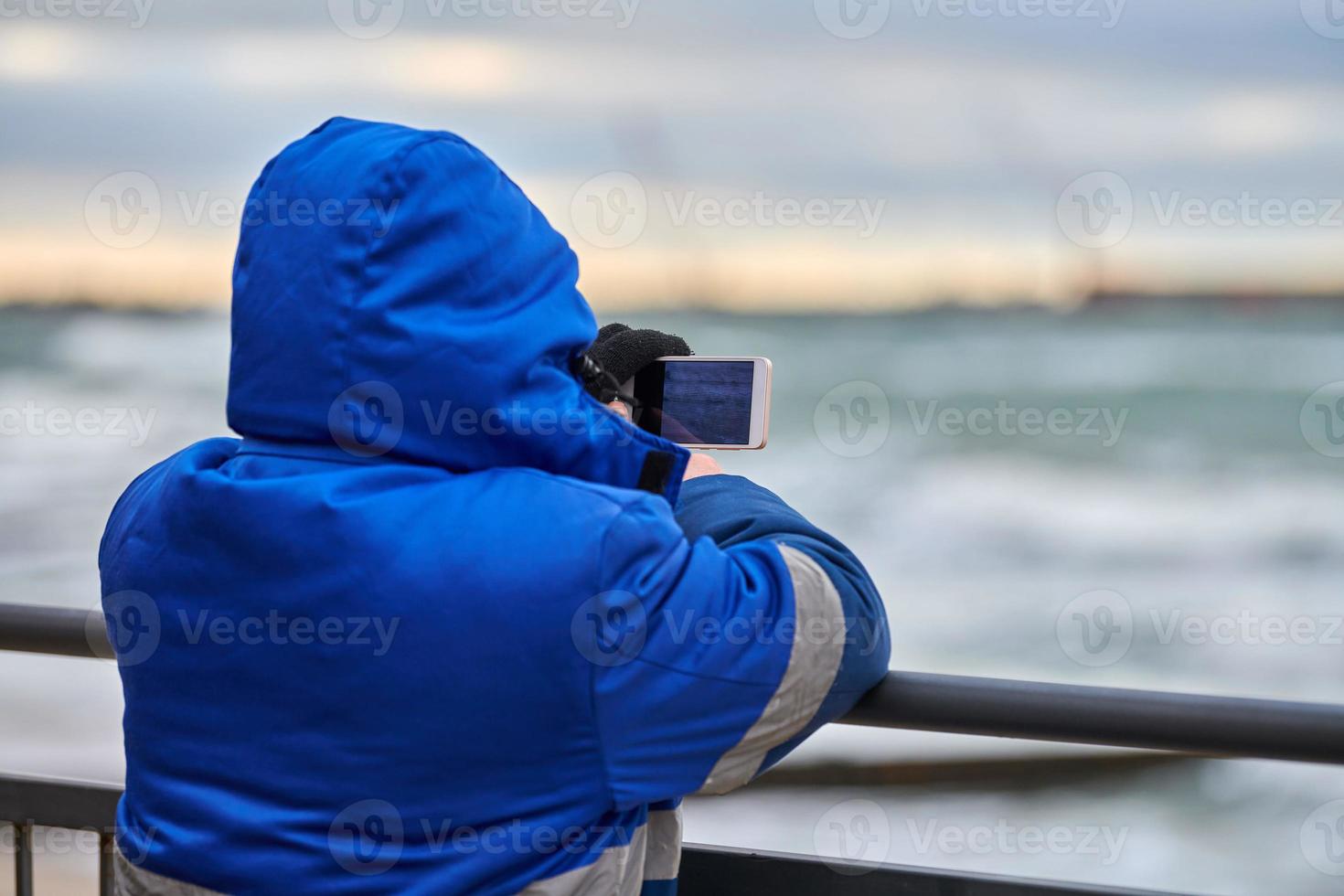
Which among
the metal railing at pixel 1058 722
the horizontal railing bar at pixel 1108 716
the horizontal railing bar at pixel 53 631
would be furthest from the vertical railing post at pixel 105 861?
the horizontal railing bar at pixel 1108 716

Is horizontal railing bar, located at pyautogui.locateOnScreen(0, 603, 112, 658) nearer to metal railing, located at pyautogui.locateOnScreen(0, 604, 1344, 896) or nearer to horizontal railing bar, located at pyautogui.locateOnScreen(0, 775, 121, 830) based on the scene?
horizontal railing bar, located at pyautogui.locateOnScreen(0, 775, 121, 830)

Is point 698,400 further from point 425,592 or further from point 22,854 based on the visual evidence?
point 22,854

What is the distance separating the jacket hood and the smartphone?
27 centimetres

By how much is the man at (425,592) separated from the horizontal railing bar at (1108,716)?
168 millimetres

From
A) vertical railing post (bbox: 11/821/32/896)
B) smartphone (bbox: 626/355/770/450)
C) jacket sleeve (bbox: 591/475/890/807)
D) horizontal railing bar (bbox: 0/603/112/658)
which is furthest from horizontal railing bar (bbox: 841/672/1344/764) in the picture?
vertical railing post (bbox: 11/821/32/896)

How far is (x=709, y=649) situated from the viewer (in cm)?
76

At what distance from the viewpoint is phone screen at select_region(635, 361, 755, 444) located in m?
1.07

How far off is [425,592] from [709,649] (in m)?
0.18

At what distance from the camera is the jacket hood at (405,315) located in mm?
746

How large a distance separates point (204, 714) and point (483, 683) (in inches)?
8.0

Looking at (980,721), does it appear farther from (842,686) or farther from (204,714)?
(204,714)

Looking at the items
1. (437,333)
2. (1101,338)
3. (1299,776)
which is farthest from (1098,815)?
(437,333)

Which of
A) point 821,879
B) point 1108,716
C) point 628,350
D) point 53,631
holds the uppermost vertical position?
point 628,350

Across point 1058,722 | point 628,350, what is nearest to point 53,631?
point 628,350
